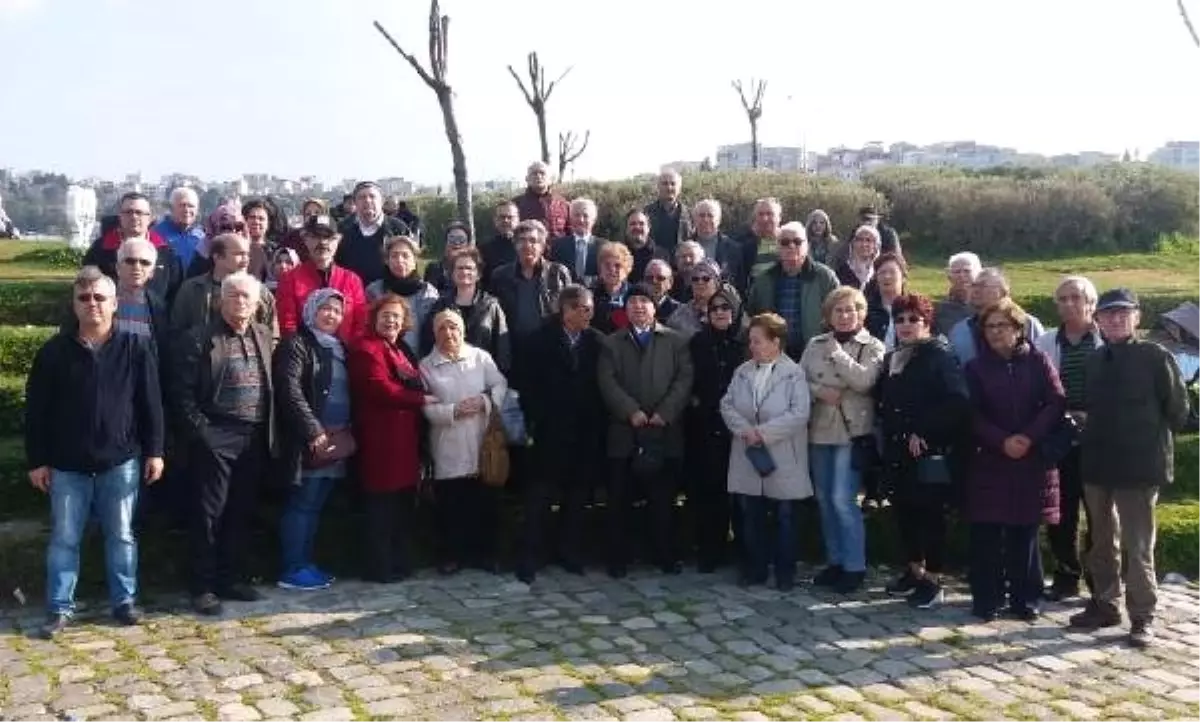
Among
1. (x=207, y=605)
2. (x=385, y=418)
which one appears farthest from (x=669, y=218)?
(x=207, y=605)

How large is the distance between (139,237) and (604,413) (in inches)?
129

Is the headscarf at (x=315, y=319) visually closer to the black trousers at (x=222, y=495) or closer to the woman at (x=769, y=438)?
the black trousers at (x=222, y=495)

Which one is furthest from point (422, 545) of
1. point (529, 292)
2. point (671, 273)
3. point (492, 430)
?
point (671, 273)

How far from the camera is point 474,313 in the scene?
25.5 ft

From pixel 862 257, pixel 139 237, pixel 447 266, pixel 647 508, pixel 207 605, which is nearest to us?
pixel 207 605

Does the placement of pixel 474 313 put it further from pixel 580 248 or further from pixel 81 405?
pixel 81 405

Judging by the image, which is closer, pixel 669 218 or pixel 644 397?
pixel 644 397

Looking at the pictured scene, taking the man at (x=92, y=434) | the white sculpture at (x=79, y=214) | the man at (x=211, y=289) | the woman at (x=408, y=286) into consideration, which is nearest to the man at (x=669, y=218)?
the woman at (x=408, y=286)

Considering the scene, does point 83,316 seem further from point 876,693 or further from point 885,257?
point 885,257

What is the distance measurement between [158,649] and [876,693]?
146 inches

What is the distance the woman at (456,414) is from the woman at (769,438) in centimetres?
154

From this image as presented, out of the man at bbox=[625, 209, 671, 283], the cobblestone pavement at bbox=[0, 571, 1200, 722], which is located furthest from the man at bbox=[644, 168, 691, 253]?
the cobblestone pavement at bbox=[0, 571, 1200, 722]

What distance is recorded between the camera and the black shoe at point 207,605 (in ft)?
22.3

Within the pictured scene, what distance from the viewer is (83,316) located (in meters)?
6.36
